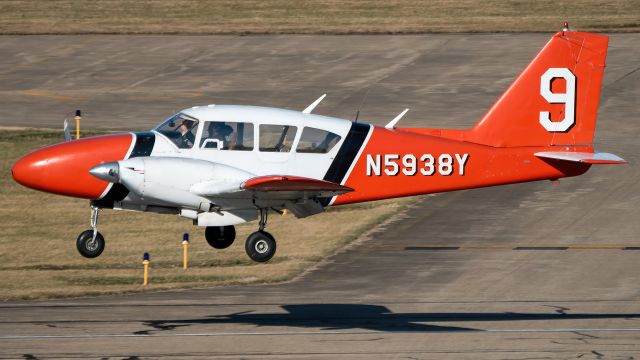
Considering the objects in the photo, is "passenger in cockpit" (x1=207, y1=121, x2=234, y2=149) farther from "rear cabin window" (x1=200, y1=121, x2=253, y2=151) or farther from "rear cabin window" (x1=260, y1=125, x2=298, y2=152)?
"rear cabin window" (x1=260, y1=125, x2=298, y2=152)

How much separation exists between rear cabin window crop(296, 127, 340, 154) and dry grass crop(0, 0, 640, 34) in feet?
171

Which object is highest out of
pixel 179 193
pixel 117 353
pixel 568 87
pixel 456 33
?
pixel 456 33

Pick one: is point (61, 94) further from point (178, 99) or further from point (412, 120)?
point (412, 120)

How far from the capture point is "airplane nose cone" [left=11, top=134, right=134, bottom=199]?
33375 mm

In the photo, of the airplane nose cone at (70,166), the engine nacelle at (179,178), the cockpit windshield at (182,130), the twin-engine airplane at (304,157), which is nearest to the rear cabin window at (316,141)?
the twin-engine airplane at (304,157)

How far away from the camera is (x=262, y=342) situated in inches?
1684

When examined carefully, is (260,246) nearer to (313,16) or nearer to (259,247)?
(259,247)

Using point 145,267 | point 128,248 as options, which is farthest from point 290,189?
point 128,248

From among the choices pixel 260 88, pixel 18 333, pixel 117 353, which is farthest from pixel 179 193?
pixel 260 88

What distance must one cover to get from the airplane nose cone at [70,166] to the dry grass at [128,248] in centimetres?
1792

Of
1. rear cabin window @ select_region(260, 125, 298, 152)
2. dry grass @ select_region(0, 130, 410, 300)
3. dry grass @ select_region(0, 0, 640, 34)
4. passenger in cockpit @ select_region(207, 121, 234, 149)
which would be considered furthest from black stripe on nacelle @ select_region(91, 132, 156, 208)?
dry grass @ select_region(0, 0, 640, 34)

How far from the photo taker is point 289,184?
33.1 m

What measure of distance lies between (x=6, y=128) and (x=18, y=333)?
27444mm

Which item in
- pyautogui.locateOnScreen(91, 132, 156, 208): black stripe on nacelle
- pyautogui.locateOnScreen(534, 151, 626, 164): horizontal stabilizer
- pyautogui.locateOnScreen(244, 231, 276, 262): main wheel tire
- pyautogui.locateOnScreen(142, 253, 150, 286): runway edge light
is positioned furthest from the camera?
pyautogui.locateOnScreen(142, 253, 150, 286): runway edge light
